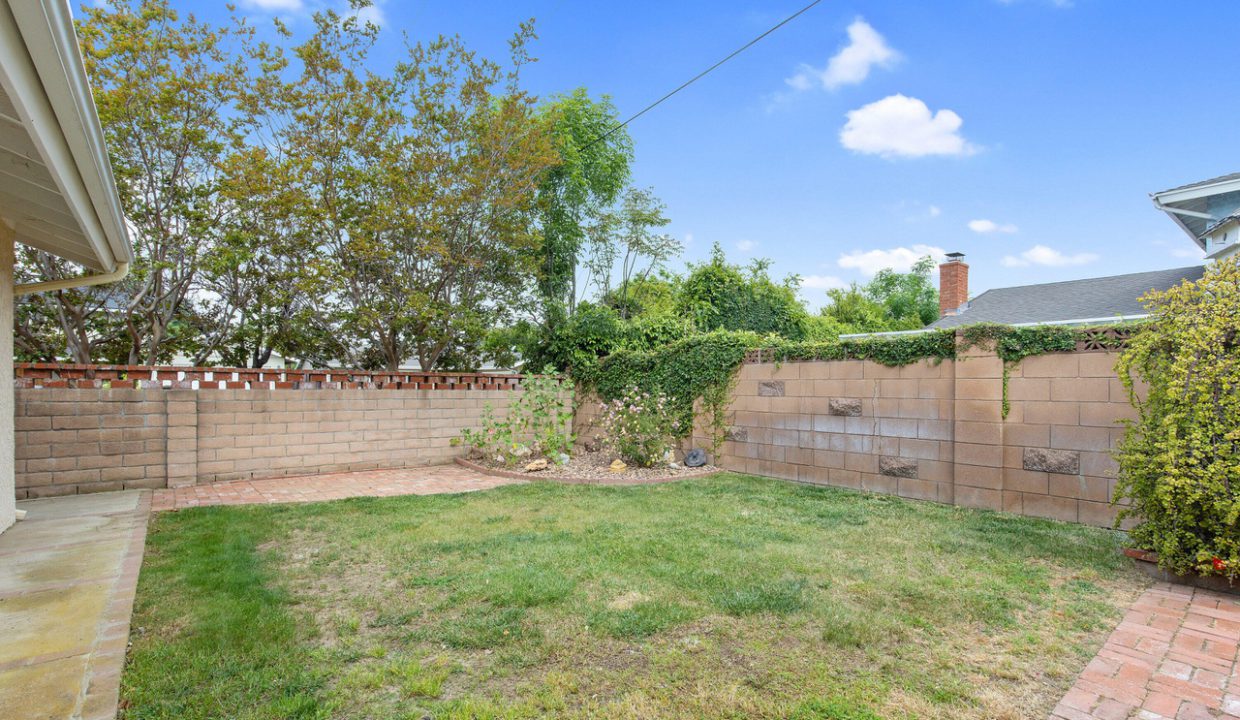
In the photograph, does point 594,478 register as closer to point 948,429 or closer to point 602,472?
point 602,472

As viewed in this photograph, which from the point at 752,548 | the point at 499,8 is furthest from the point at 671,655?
the point at 499,8

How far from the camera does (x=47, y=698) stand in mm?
1876

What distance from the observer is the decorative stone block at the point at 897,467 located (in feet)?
18.1

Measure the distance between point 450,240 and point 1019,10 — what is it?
7547 millimetres

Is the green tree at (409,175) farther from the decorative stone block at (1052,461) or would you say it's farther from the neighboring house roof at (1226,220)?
the neighboring house roof at (1226,220)

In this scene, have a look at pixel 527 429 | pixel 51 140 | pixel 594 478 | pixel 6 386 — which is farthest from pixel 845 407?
pixel 6 386

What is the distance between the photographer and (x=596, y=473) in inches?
281

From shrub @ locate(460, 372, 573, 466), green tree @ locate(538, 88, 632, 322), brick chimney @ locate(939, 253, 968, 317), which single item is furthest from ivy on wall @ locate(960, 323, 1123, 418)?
brick chimney @ locate(939, 253, 968, 317)

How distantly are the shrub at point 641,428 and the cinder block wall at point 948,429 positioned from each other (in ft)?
2.97

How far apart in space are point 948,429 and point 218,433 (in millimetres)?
7819

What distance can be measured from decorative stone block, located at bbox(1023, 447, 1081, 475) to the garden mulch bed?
3.36 m

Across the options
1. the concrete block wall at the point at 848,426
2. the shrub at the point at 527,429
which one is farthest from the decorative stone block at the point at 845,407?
the shrub at the point at 527,429

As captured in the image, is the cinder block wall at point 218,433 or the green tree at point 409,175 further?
the green tree at point 409,175

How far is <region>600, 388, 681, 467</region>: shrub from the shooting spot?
733cm
